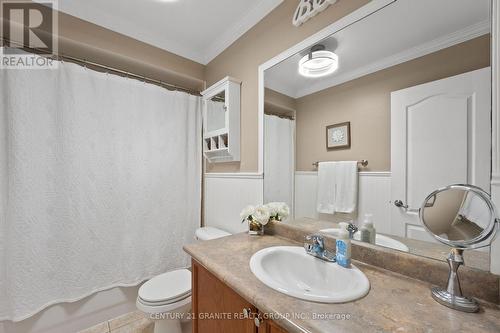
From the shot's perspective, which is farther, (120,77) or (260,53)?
(120,77)

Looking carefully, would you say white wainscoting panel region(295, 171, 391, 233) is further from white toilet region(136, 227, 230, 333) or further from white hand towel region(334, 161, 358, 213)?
white toilet region(136, 227, 230, 333)

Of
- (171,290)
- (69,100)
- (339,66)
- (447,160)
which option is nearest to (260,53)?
(339,66)

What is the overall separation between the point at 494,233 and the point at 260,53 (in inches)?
60.4

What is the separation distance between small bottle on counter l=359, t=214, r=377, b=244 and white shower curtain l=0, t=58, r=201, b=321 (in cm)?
162

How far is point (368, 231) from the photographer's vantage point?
0.93 metres

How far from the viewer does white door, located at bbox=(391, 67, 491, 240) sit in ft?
2.23

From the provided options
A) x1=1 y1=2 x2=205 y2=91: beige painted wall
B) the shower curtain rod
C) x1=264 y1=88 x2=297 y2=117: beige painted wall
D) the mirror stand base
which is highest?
x1=1 y1=2 x2=205 y2=91: beige painted wall

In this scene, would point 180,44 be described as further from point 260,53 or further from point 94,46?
point 260,53

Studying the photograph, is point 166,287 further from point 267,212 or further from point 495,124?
point 495,124

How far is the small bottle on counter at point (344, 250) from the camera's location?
0.84m

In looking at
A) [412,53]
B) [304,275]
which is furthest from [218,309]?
[412,53]

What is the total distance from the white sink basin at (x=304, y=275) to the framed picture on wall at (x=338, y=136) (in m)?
0.57

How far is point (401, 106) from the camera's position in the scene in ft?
2.81

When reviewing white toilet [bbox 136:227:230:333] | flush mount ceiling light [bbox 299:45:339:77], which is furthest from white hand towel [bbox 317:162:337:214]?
white toilet [bbox 136:227:230:333]
